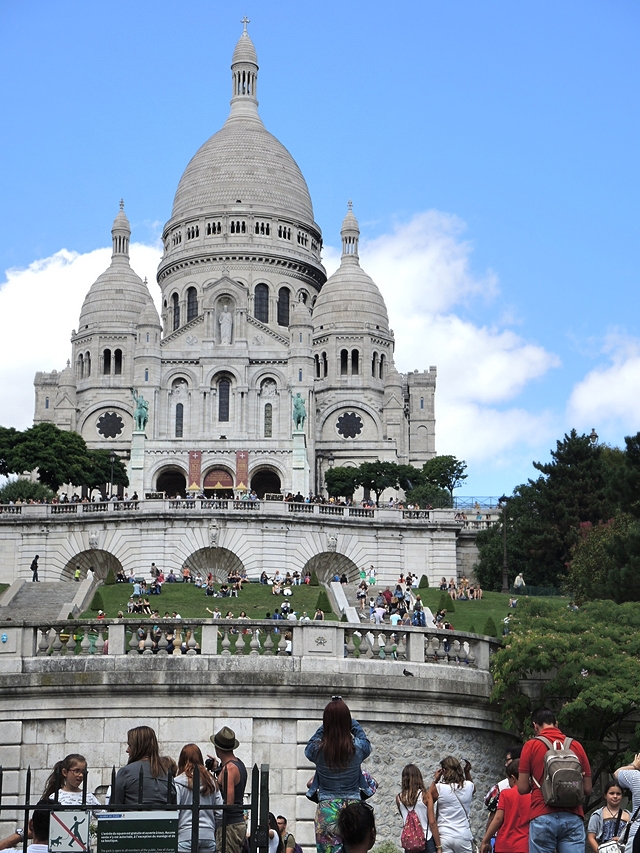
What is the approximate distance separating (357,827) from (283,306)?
4567 inches

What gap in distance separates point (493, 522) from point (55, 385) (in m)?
62.7

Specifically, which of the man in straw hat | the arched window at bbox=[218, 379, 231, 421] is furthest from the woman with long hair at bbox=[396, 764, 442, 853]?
the arched window at bbox=[218, 379, 231, 421]

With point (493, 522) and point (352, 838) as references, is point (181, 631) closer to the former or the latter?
point (352, 838)

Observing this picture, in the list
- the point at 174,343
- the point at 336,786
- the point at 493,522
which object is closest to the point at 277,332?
the point at 174,343

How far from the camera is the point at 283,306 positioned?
417 feet

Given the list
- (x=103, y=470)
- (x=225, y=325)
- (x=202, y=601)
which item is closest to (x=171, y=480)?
(x=103, y=470)

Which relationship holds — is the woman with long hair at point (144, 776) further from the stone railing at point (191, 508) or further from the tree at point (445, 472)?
the tree at point (445, 472)

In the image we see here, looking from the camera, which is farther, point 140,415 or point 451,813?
point 140,415

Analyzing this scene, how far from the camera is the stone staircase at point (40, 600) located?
152 feet

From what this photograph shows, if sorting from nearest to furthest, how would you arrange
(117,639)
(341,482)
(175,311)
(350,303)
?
(117,639)
(341,482)
(350,303)
(175,311)

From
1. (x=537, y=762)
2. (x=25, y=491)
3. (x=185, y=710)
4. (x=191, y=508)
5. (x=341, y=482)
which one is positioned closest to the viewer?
(x=537, y=762)

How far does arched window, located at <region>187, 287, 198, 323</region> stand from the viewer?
125750mm

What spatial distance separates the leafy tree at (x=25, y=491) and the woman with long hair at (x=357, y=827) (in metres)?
67.0

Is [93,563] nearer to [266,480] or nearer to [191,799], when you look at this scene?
[266,480]
